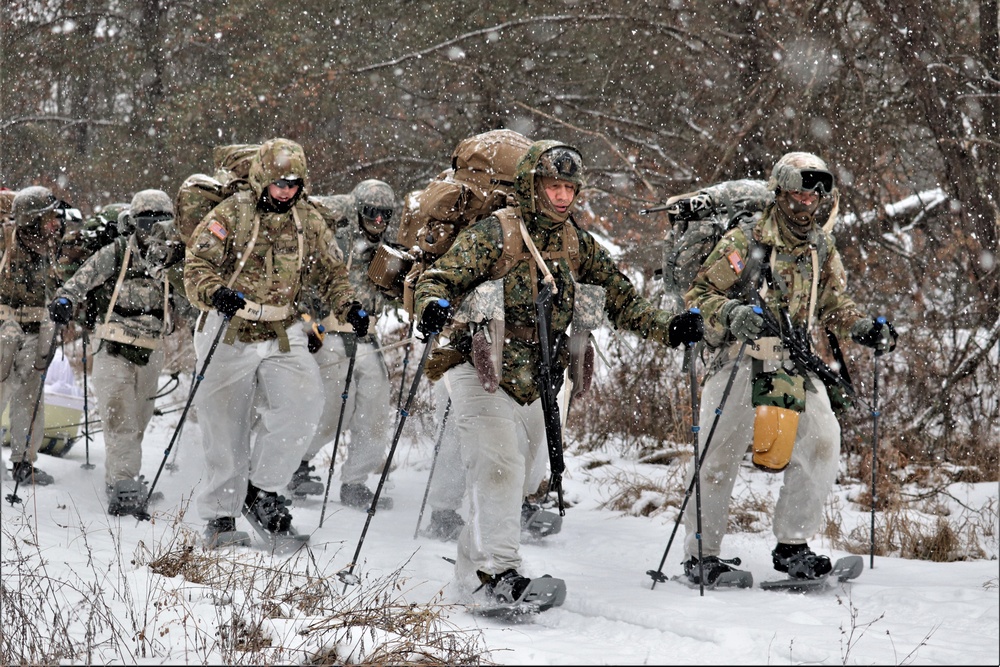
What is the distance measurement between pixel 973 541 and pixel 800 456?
1704 millimetres

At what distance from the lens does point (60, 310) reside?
7.49 m

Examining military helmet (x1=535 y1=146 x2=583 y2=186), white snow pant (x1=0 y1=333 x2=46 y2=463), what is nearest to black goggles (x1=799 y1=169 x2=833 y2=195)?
military helmet (x1=535 y1=146 x2=583 y2=186)

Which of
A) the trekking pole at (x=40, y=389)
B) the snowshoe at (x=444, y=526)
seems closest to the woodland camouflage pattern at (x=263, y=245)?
the snowshoe at (x=444, y=526)

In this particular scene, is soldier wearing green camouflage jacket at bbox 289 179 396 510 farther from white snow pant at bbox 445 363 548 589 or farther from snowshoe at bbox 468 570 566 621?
snowshoe at bbox 468 570 566 621

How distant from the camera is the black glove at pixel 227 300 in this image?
5.89 metres

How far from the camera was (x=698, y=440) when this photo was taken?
567 centimetres

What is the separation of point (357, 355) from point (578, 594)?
3637 millimetres

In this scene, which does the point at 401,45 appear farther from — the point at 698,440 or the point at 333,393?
the point at 698,440

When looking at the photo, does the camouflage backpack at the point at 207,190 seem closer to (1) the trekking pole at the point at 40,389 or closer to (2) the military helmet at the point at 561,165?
(1) the trekking pole at the point at 40,389

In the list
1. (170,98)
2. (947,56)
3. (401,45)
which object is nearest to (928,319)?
(947,56)

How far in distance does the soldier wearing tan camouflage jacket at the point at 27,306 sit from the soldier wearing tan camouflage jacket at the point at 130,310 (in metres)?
0.81

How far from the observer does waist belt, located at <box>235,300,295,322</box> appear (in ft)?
20.9

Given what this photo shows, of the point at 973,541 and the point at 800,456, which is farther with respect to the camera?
the point at 973,541

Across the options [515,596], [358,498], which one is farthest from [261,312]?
[515,596]
